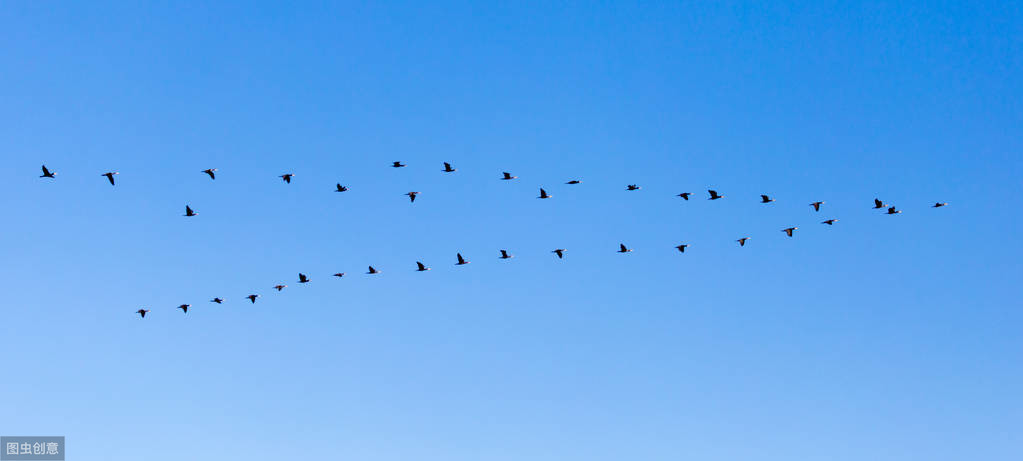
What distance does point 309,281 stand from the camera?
364ft

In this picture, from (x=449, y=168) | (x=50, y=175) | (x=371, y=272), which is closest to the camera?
(x=50, y=175)

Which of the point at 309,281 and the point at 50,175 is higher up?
the point at 50,175

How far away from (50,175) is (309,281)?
2423 cm

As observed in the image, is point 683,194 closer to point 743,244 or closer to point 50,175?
point 743,244

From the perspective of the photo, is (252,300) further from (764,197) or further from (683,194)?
(764,197)

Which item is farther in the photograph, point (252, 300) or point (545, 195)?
point (252, 300)

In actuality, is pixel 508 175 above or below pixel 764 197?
above

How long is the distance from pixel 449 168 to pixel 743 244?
2918 cm

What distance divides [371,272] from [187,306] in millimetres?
17740

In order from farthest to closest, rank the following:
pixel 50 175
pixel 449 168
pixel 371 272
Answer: pixel 371 272 → pixel 449 168 → pixel 50 175

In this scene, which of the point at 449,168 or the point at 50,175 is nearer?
the point at 50,175

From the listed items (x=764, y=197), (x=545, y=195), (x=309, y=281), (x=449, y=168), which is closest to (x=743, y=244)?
(x=764, y=197)

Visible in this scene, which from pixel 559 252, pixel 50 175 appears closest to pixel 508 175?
pixel 559 252

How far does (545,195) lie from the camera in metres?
110
